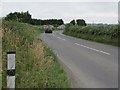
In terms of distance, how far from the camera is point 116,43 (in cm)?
2412

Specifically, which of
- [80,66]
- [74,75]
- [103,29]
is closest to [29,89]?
[74,75]

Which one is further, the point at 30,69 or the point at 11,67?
the point at 30,69

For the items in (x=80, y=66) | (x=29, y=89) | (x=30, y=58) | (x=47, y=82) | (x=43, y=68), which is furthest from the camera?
(x=80, y=66)

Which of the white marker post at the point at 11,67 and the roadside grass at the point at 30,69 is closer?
the white marker post at the point at 11,67

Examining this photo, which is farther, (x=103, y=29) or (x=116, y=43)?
(x=103, y=29)

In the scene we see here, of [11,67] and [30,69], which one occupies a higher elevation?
[11,67]

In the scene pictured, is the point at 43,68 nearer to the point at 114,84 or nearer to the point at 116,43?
the point at 114,84

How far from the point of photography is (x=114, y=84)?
8.80m

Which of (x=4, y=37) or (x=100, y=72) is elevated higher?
(x=4, y=37)

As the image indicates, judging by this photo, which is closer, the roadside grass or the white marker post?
the white marker post

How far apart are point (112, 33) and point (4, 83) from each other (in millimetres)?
21056

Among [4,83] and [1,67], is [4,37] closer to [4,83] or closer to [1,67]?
[1,67]

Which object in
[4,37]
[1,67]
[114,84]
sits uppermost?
[4,37]

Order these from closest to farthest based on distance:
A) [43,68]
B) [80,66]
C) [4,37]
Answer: [43,68]
[4,37]
[80,66]
